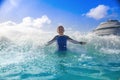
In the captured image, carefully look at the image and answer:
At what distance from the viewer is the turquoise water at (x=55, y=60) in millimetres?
5676

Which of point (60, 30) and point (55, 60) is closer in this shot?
point (55, 60)

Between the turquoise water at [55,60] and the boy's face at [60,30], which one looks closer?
the turquoise water at [55,60]

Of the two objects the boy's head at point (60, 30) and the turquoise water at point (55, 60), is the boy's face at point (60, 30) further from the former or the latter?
the turquoise water at point (55, 60)

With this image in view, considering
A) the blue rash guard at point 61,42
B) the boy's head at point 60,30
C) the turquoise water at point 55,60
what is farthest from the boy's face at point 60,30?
the turquoise water at point 55,60

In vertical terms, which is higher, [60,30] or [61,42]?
[60,30]

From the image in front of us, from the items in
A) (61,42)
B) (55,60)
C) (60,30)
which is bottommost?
(55,60)

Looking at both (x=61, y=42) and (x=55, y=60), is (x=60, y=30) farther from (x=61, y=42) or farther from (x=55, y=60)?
(x=55, y=60)

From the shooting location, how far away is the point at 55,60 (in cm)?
700

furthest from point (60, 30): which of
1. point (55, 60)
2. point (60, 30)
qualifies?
point (55, 60)

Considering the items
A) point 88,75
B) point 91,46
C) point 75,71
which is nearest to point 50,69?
point 75,71

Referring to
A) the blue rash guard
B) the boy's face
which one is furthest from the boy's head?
the blue rash guard

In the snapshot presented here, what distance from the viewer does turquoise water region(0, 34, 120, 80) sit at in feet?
18.6

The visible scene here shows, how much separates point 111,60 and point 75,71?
5.41ft

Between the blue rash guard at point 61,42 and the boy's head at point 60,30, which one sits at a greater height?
the boy's head at point 60,30
